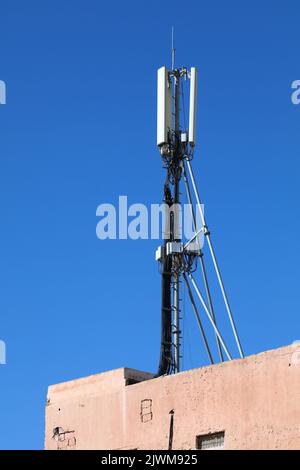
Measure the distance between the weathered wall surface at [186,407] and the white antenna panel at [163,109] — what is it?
442 inches

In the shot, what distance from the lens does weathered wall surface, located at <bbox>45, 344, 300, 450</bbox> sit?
22969 mm

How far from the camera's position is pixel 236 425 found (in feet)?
78.5

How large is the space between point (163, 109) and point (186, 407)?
14.2 m

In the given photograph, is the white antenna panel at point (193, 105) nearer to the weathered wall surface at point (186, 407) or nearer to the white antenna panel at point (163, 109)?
the white antenna panel at point (163, 109)

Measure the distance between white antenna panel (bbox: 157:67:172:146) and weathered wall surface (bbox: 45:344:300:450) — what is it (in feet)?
36.8

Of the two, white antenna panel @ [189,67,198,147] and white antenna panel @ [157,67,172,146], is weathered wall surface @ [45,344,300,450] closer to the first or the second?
white antenna panel @ [157,67,172,146]

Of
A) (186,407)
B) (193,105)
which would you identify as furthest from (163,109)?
(186,407)

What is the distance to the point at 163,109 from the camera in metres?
36.8

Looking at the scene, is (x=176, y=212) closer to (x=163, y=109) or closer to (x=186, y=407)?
(x=163, y=109)

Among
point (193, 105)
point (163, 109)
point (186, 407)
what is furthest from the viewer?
point (193, 105)

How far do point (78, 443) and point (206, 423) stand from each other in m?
4.43
